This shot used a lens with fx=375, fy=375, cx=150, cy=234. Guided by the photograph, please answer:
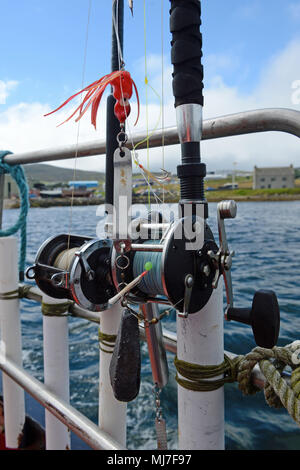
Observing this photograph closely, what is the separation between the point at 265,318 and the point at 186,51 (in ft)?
1.80

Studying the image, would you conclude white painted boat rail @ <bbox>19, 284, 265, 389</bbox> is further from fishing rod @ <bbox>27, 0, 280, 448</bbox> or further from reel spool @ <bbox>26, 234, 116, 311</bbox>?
reel spool @ <bbox>26, 234, 116, 311</bbox>

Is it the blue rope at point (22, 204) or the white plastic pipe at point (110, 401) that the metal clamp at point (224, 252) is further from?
the blue rope at point (22, 204)

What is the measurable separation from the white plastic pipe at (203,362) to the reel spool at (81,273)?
20 cm

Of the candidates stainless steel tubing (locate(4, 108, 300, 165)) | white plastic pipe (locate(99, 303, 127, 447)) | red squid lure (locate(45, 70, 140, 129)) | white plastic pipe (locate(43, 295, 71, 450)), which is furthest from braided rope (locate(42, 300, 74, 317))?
red squid lure (locate(45, 70, 140, 129))

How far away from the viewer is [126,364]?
75cm

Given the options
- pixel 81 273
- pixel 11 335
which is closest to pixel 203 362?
pixel 81 273

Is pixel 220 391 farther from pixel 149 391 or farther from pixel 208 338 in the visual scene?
pixel 149 391

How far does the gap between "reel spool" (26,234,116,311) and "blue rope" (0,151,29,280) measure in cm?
98

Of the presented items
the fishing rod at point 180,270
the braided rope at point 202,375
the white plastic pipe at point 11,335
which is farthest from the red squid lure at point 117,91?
the white plastic pipe at point 11,335

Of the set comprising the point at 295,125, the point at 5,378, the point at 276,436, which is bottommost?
the point at 276,436

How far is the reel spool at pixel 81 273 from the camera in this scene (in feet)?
2.73

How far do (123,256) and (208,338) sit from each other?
28 cm

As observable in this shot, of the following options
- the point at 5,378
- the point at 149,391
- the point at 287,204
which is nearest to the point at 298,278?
the point at 149,391

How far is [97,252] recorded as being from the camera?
0.88 m
